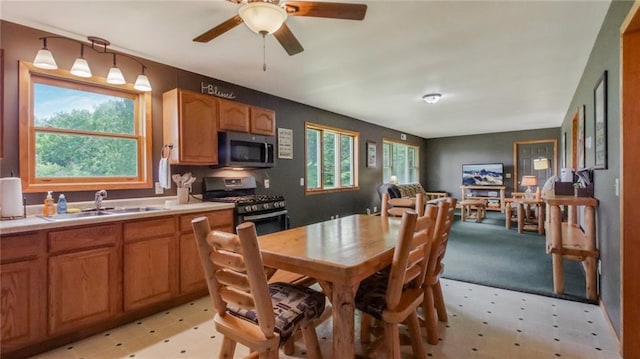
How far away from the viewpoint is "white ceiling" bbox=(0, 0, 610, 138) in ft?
7.39

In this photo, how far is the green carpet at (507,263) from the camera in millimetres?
3174

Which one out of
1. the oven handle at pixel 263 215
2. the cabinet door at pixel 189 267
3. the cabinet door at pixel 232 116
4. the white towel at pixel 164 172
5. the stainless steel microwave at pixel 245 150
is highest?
the cabinet door at pixel 232 116

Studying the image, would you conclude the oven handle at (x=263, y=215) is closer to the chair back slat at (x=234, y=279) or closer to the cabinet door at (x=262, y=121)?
the cabinet door at (x=262, y=121)

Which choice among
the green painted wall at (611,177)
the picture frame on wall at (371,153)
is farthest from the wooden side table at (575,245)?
the picture frame on wall at (371,153)

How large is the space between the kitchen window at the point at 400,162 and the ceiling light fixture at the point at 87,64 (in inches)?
226

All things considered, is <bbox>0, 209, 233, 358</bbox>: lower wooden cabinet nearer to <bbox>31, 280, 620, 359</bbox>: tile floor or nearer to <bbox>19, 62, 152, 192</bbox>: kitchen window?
<bbox>31, 280, 620, 359</bbox>: tile floor

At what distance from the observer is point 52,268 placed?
2102 millimetres

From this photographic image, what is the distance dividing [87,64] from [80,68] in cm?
18

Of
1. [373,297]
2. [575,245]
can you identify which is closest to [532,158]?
[575,245]

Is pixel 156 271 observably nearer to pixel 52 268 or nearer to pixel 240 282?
pixel 52 268

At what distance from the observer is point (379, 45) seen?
112 inches

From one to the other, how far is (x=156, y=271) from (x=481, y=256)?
3950 millimetres

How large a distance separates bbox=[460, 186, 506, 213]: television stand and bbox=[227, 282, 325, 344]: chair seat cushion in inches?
324

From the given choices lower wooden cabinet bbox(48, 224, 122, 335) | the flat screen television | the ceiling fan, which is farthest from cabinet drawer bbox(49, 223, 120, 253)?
the flat screen television
